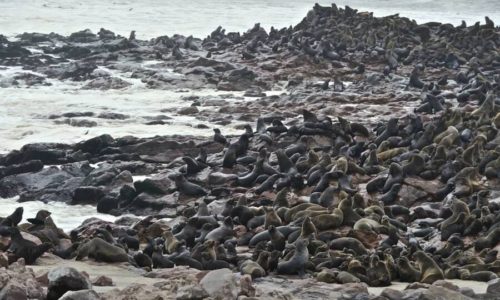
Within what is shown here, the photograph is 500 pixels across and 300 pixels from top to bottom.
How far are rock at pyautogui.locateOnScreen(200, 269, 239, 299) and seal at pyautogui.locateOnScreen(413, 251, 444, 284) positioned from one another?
8.01ft

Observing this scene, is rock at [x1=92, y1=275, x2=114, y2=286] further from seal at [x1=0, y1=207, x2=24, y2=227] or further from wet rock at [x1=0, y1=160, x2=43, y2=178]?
wet rock at [x1=0, y1=160, x2=43, y2=178]

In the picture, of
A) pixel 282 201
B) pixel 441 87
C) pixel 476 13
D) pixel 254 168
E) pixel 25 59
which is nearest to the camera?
pixel 282 201

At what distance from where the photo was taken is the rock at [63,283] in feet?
18.7

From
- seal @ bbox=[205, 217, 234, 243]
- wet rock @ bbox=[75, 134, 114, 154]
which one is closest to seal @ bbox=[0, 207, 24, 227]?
seal @ bbox=[205, 217, 234, 243]

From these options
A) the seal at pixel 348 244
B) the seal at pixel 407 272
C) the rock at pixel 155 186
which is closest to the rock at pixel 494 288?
the seal at pixel 407 272

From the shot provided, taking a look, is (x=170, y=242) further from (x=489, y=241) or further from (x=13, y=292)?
(x=13, y=292)

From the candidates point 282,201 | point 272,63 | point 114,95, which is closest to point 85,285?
point 282,201

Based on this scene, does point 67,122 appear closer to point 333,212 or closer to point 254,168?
point 254,168

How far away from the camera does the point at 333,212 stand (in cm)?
969

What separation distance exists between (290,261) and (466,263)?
1801mm

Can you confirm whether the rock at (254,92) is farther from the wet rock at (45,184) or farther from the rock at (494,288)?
the rock at (494,288)

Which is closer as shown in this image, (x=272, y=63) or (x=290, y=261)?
(x=290, y=261)

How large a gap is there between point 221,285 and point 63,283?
1.09m

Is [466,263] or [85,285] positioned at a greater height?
[85,285]
